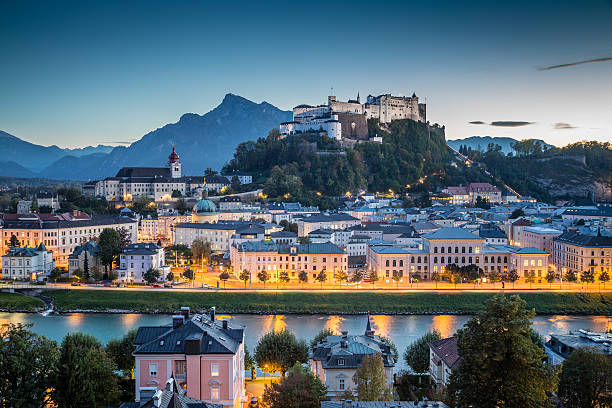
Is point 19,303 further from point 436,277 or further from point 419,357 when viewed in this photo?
point 436,277

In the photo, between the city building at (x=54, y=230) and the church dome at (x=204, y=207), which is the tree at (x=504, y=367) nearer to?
the city building at (x=54, y=230)

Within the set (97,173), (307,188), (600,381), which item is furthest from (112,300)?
(97,173)

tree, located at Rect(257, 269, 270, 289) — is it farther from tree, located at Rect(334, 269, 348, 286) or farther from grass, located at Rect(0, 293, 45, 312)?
grass, located at Rect(0, 293, 45, 312)

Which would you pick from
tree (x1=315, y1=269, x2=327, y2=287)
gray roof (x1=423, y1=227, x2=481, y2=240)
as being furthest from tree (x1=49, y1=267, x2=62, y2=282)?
gray roof (x1=423, y1=227, x2=481, y2=240)

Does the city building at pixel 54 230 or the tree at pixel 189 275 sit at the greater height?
the city building at pixel 54 230

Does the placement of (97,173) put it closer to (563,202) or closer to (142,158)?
(142,158)

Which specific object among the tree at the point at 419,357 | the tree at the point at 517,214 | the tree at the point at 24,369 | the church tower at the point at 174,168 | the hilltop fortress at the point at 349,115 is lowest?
the tree at the point at 419,357

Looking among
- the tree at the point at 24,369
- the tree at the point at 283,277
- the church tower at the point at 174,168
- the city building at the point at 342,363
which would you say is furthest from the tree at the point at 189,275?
the church tower at the point at 174,168
